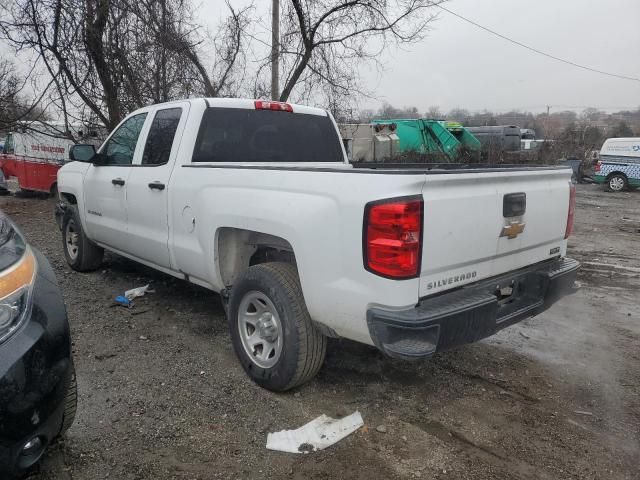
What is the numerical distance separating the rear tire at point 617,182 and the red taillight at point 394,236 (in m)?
20.4

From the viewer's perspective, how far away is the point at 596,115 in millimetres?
44000

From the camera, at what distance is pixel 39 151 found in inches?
539

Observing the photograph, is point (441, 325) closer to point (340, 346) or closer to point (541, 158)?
point (340, 346)

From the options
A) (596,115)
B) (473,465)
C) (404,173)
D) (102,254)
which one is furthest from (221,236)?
(596,115)

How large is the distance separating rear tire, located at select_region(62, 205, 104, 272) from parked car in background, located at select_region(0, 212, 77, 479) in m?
3.79

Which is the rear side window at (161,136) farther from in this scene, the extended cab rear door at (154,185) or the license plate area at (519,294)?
the license plate area at (519,294)

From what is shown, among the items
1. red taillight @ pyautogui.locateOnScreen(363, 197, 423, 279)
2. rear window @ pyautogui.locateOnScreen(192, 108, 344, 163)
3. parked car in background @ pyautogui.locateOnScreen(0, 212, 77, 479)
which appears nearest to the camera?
parked car in background @ pyautogui.locateOnScreen(0, 212, 77, 479)

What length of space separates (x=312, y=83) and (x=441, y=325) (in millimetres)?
10727

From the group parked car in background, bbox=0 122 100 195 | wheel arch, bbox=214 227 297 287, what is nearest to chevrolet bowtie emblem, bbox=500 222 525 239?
wheel arch, bbox=214 227 297 287

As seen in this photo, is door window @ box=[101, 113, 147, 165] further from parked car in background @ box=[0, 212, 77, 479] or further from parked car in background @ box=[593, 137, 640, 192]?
parked car in background @ box=[593, 137, 640, 192]

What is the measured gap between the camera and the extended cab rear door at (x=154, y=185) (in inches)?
159

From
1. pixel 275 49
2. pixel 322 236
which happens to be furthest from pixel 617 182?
pixel 322 236

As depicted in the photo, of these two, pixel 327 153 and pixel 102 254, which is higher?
pixel 327 153

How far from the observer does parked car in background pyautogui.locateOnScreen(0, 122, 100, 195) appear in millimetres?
11633
